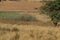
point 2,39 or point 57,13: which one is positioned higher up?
point 2,39

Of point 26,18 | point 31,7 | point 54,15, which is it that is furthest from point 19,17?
point 31,7

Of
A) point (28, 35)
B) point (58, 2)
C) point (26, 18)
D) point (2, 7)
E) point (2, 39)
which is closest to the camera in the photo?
point (2, 39)

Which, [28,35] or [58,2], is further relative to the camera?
[58,2]

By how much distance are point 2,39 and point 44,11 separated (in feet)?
35.6

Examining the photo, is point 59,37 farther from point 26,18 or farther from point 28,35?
point 26,18

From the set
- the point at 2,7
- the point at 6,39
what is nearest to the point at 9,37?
the point at 6,39

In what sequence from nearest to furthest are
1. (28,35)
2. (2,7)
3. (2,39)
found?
(2,39), (28,35), (2,7)

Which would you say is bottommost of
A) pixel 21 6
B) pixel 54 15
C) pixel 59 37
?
pixel 21 6

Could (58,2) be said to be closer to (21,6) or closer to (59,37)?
(59,37)

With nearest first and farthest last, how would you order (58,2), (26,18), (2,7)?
1. (58,2)
2. (26,18)
3. (2,7)

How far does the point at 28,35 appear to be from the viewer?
11344mm

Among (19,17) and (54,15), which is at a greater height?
(54,15)

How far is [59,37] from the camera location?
11500 millimetres

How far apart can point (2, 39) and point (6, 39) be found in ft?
0.50
